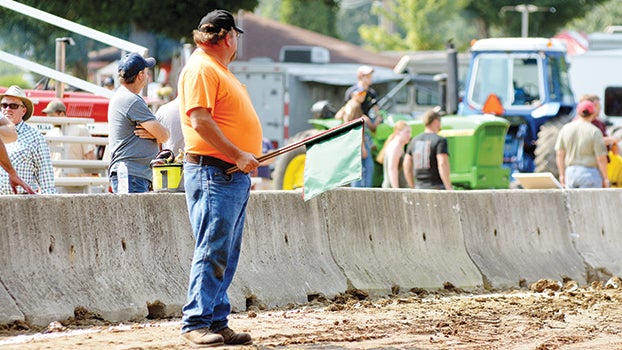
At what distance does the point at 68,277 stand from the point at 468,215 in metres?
4.71

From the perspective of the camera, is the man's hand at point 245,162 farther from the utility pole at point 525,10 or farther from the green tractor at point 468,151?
the utility pole at point 525,10

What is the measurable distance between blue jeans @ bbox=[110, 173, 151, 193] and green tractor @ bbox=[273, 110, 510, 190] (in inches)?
392

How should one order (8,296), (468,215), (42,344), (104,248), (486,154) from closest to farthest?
1. (42,344)
2. (8,296)
3. (104,248)
4. (468,215)
5. (486,154)

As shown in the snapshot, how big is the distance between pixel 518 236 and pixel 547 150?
913 centimetres

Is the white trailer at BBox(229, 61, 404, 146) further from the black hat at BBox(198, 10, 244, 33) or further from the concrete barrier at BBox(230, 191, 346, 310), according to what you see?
the black hat at BBox(198, 10, 244, 33)

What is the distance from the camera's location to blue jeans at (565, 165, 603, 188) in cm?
1608

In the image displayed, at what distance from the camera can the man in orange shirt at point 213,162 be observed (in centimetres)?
775

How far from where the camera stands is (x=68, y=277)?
29.1 ft

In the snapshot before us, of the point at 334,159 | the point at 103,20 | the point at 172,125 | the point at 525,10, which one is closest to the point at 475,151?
the point at 172,125

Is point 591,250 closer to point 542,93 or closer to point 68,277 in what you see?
point 68,277

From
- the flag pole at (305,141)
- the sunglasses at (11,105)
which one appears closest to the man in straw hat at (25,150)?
the sunglasses at (11,105)

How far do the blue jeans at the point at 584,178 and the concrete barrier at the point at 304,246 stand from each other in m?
1.61

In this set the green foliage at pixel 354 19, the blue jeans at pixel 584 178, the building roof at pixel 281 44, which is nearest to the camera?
the blue jeans at pixel 584 178

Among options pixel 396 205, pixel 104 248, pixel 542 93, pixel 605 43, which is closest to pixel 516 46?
pixel 542 93
